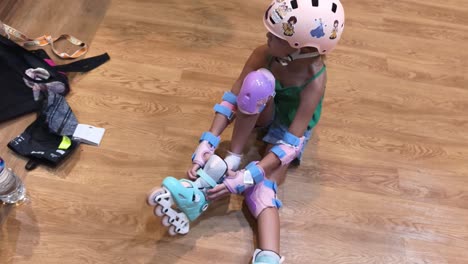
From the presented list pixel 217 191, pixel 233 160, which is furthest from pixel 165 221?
pixel 233 160

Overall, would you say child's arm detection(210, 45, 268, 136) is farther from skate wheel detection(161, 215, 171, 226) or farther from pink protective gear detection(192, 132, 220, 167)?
skate wheel detection(161, 215, 171, 226)

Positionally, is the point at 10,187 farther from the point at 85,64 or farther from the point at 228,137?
the point at 228,137

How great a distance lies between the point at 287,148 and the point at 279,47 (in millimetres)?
314

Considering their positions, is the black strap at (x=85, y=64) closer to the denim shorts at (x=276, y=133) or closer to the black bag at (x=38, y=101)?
the black bag at (x=38, y=101)

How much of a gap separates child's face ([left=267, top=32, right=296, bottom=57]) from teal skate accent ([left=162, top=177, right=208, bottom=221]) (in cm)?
46

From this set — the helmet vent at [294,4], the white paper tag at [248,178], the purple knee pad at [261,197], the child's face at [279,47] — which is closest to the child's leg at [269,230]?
the purple knee pad at [261,197]

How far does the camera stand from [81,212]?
51.1 inches

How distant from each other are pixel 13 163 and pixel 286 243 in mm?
941

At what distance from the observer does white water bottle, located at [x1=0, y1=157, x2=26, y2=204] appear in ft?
3.93

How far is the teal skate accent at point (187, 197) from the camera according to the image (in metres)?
1.13

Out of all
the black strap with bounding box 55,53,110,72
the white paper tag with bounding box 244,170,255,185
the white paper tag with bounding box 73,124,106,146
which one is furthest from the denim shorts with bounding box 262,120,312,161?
the black strap with bounding box 55,53,110,72

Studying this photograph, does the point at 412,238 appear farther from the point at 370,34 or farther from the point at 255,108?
the point at 370,34

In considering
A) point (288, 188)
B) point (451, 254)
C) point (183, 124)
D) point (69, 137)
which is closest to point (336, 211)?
point (288, 188)

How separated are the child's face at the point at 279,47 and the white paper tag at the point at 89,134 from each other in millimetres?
696
